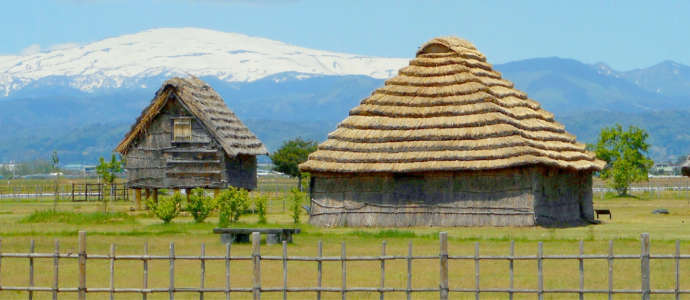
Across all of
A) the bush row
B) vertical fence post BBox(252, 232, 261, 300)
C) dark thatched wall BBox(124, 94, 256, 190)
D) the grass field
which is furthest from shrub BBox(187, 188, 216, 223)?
vertical fence post BBox(252, 232, 261, 300)

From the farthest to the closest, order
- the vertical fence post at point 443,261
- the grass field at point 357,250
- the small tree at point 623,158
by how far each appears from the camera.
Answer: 1. the small tree at point 623,158
2. the grass field at point 357,250
3. the vertical fence post at point 443,261

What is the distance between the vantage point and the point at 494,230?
111 ft

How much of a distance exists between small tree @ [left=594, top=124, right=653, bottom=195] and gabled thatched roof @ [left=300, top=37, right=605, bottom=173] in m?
24.8

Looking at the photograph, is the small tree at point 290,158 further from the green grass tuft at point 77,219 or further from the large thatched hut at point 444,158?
the large thatched hut at point 444,158

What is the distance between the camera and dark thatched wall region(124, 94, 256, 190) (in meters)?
48.3

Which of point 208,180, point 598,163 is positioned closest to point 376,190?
point 598,163

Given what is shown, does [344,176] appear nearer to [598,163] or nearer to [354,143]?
[354,143]

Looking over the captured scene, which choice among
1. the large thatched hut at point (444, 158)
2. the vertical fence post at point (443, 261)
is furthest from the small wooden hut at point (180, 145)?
the vertical fence post at point (443, 261)

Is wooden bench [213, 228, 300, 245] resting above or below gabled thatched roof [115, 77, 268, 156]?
below

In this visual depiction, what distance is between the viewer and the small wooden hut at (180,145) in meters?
48.0

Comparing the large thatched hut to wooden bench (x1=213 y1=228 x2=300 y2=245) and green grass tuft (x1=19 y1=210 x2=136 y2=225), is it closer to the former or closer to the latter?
green grass tuft (x1=19 y1=210 x2=136 y2=225)

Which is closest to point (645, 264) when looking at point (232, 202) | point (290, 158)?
point (232, 202)

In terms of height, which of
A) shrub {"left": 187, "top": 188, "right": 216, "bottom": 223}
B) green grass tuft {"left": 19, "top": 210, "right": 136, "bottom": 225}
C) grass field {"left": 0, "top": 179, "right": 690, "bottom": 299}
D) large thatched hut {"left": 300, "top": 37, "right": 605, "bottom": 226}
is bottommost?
grass field {"left": 0, "top": 179, "right": 690, "bottom": 299}

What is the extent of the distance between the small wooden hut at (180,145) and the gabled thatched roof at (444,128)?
11834mm
